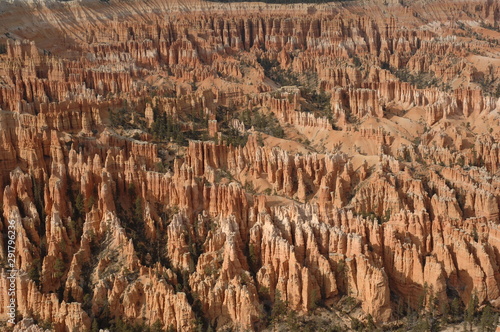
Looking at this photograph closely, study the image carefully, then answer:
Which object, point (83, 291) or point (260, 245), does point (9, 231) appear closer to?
point (83, 291)

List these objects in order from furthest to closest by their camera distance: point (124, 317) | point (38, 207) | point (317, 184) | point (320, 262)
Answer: point (317, 184)
point (38, 207)
point (320, 262)
point (124, 317)

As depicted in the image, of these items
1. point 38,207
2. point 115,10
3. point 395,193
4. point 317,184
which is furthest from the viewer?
point 115,10

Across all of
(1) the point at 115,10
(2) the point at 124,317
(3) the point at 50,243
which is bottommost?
(2) the point at 124,317

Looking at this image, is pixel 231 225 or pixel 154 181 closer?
pixel 231 225

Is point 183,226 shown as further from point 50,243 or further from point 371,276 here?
point 371,276

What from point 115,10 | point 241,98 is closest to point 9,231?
point 241,98

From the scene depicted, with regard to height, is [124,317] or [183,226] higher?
[183,226]
